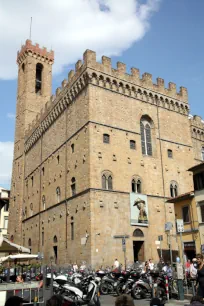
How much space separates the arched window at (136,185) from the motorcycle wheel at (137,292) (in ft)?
45.2

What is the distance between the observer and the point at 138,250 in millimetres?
24828

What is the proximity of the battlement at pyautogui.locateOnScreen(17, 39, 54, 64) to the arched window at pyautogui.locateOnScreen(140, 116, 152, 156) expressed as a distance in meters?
21.6

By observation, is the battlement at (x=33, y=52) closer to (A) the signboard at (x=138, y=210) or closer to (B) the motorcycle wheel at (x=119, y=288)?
(A) the signboard at (x=138, y=210)

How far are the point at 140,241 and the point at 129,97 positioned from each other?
12.0 metres

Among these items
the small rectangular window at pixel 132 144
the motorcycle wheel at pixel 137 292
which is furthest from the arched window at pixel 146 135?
the motorcycle wheel at pixel 137 292

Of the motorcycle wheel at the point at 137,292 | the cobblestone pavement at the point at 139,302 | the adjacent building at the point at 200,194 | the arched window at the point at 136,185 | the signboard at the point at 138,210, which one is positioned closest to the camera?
the cobblestone pavement at the point at 139,302

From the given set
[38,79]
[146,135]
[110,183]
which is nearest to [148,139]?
[146,135]

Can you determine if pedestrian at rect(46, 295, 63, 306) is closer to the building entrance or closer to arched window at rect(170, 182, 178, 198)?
the building entrance

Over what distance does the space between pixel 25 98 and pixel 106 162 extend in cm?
2005

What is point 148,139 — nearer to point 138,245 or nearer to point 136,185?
point 136,185

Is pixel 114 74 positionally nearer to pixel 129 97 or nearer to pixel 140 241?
pixel 129 97

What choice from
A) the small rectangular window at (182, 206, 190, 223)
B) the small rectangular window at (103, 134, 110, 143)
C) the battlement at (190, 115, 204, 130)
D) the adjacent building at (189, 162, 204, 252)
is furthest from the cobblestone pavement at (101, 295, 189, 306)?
the battlement at (190, 115, 204, 130)

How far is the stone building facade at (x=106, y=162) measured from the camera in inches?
928

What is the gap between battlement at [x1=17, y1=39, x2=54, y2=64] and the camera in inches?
1700
